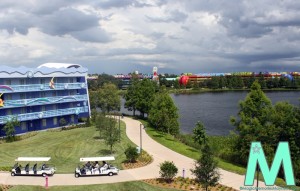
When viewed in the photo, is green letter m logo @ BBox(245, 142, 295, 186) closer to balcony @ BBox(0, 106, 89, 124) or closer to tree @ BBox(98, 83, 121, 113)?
balcony @ BBox(0, 106, 89, 124)

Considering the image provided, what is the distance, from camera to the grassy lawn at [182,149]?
128 ft

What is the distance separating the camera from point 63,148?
169 feet

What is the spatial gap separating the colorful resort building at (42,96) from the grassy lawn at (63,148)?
668cm

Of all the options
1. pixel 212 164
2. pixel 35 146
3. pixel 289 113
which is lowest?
pixel 35 146

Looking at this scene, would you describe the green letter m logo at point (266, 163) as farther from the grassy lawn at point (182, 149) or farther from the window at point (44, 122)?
the window at point (44, 122)

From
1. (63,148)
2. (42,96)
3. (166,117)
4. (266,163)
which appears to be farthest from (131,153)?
(42,96)

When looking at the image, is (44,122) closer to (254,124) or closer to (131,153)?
(131,153)

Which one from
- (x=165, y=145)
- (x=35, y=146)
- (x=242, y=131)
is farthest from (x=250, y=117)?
(x=35, y=146)

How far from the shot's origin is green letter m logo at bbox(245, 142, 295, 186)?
2839cm

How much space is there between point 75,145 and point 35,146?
6.09 m

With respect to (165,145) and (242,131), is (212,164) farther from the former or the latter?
(165,145)

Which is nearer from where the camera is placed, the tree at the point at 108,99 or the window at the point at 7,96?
the window at the point at 7,96

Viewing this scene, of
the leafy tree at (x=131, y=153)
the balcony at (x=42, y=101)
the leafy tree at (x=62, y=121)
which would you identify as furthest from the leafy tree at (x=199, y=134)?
the balcony at (x=42, y=101)

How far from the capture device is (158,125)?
67.4 m
